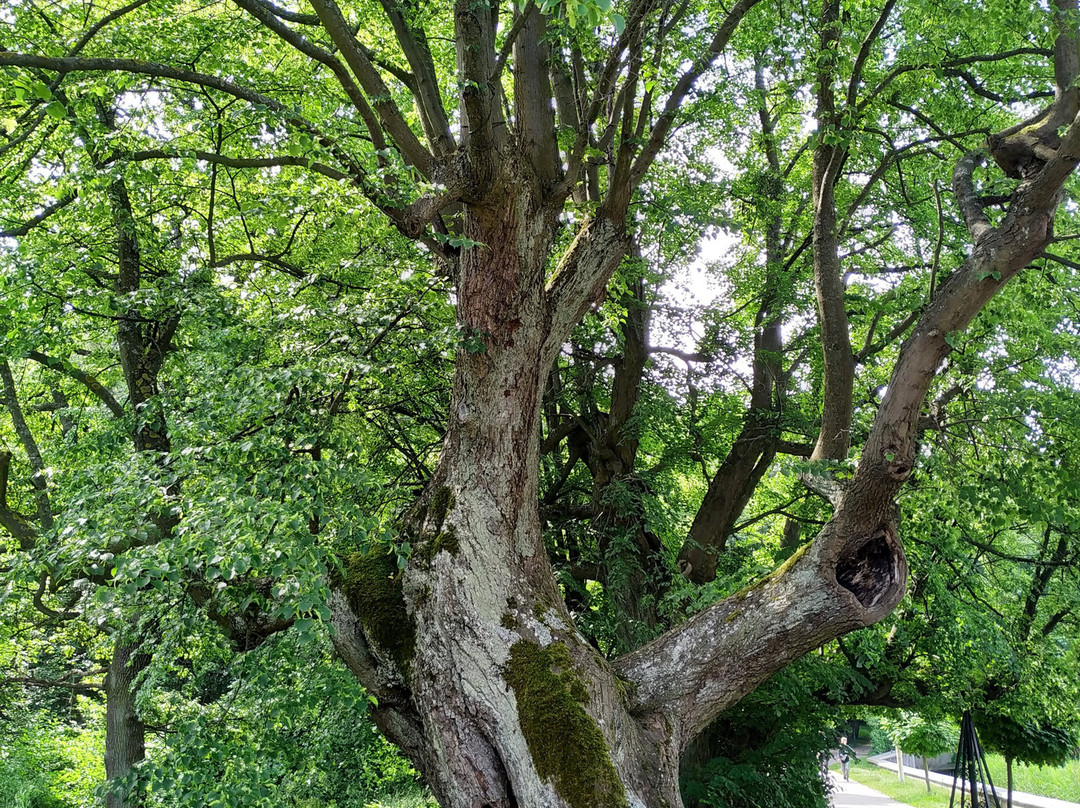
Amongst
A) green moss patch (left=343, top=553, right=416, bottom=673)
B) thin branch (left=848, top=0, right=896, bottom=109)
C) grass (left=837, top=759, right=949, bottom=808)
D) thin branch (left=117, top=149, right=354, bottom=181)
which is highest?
thin branch (left=117, top=149, right=354, bottom=181)

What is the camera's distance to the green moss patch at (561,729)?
11.1 feet

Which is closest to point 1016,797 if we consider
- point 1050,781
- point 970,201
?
point 1050,781

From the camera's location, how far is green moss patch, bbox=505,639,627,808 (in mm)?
3379

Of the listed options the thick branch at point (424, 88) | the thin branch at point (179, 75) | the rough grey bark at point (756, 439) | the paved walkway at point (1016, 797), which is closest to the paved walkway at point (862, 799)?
the paved walkway at point (1016, 797)

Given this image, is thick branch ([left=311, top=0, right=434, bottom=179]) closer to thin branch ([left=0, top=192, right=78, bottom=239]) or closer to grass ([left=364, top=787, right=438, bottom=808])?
thin branch ([left=0, top=192, right=78, bottom=239])

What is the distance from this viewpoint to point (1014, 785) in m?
18.9

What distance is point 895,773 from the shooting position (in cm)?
2683

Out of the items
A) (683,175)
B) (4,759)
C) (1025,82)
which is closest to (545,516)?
(683,175)

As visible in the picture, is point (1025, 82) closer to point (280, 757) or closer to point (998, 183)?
point (998, 183)

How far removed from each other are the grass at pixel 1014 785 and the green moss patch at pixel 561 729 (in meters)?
14.5

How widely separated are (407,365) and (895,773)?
28.6 m

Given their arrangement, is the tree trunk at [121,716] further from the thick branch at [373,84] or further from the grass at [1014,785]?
the grass at [1014,785]

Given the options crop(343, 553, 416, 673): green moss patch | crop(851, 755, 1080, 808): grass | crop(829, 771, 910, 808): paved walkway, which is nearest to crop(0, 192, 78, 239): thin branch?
crop(343, 553, 416, 673): green moss patch

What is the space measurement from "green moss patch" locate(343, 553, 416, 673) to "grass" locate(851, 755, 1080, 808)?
48.1ft
